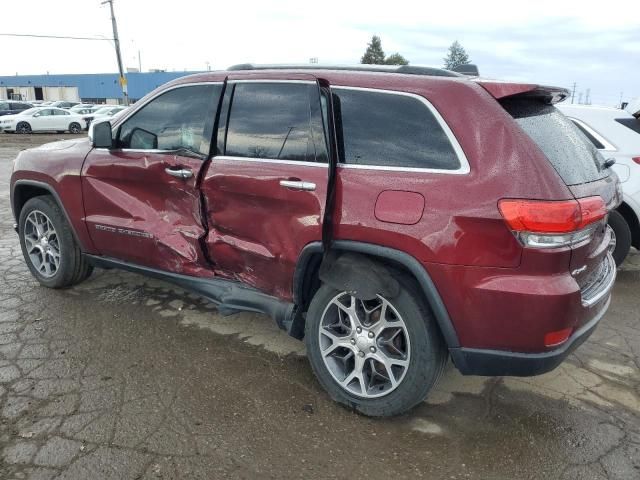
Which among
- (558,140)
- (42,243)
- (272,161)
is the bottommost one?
(42,243)

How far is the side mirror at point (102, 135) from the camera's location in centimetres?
388

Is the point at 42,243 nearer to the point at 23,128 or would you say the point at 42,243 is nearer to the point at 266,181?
the point at 266,181

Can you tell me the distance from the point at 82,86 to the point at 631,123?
79.1m

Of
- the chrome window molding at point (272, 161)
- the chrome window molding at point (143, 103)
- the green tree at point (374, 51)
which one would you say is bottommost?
the chrome window molding at point (272, 161)

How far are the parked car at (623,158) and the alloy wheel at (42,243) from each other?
5.03m

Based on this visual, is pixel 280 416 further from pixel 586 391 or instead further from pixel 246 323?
pixel 586 391

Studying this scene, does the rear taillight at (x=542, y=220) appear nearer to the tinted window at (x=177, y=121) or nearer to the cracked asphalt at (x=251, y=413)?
the cracked asphalt at (x=251, y=413)

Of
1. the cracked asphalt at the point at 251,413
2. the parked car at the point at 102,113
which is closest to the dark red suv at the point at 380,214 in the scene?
the cracked asphalt at the point at 251,413

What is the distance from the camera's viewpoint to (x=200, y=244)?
140 inches

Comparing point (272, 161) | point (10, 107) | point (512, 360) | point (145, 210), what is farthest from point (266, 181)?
point (10, 107)

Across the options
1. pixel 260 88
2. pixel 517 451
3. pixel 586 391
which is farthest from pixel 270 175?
pixel 586 391

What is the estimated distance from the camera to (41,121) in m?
26.7

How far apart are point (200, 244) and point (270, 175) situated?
819 mm

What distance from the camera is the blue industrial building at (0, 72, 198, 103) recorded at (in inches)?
2611
